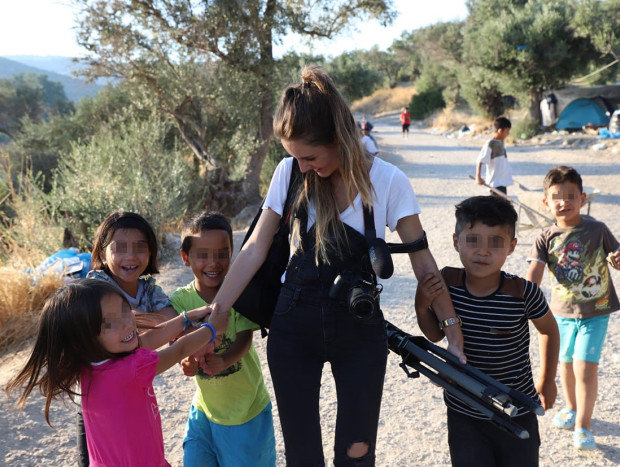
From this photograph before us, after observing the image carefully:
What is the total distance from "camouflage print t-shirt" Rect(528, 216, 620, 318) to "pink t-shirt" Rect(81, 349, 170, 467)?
2216 mm

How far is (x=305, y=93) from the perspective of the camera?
196 centimetres

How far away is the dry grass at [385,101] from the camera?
5003 centimetres

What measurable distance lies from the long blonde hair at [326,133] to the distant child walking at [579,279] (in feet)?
4.78

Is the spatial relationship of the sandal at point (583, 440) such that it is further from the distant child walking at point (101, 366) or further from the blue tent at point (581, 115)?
the blue tent at point (581, 115)

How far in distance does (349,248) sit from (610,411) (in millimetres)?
2435

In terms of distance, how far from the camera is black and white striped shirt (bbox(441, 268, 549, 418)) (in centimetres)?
219

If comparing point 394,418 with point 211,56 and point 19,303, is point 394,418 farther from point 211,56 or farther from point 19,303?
point 211,56

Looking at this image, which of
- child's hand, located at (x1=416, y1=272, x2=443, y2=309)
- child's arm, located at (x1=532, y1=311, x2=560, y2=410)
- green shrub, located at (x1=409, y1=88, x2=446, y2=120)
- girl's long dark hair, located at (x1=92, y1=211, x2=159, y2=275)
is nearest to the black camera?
child's hand, located at (x1=416, y1=272, x2=443, y2=309)

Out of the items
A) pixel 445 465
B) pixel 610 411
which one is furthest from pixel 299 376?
pixel 610 411

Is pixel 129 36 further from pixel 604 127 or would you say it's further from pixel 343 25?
pixel 604 127

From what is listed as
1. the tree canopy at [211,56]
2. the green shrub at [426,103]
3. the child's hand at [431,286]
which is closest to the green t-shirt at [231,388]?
the child's hand at [431,286]

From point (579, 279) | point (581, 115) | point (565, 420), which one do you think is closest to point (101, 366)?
point (579, 279)

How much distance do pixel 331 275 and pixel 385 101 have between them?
5326 cm

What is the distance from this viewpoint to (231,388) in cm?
235
